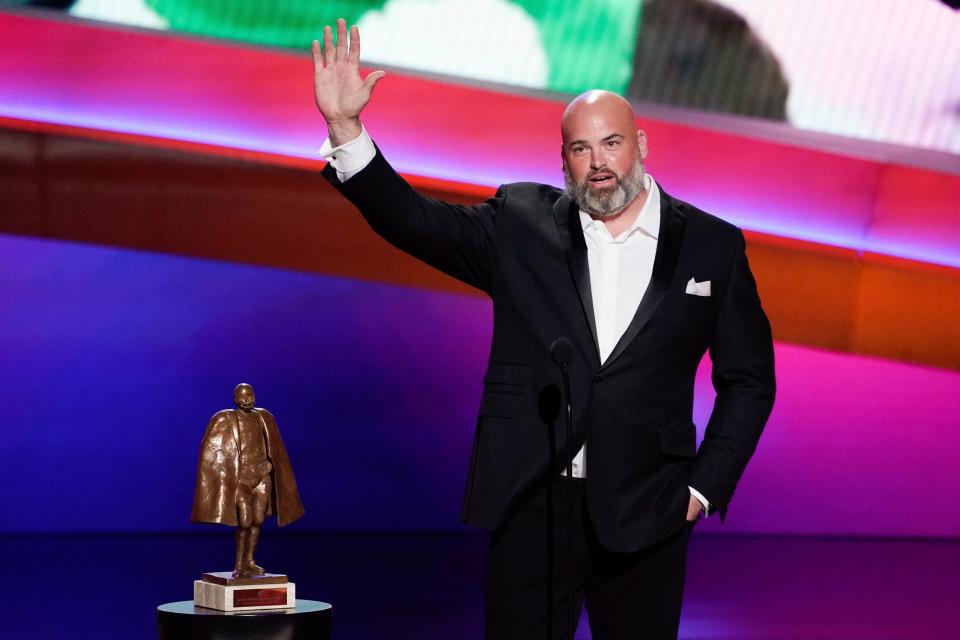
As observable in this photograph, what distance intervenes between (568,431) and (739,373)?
0.51 meters

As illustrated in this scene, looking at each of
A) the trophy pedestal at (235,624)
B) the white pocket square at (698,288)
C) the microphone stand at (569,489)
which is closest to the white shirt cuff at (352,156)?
the microphone stand at (569,489)

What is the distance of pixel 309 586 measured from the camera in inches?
201

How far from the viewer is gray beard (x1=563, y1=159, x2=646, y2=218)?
2.37m

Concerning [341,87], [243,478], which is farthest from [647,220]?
[243,478]

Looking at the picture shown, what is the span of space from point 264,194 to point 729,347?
4.14 metres

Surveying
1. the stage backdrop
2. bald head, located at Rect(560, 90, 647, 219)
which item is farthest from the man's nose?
the stage backdrop

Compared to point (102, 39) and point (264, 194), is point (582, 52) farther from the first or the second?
point (102, 39)

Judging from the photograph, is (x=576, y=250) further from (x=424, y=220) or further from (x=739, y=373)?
(x=739, y=373)

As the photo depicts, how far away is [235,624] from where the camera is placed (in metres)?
2.80

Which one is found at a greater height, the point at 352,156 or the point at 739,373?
the point at 352,156

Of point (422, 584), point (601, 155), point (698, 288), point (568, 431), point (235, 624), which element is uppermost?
point (601, 155)

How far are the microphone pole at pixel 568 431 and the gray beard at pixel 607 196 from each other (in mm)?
290

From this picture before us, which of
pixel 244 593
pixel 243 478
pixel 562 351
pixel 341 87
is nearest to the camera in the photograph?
pixel 562 351

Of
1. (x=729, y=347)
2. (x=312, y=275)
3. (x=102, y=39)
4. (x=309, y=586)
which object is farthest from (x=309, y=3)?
(x=729, y=347)
